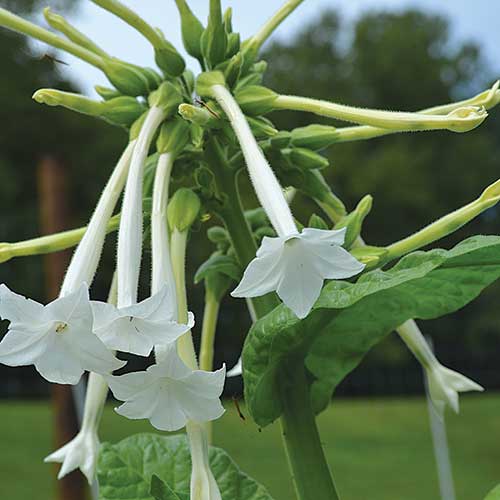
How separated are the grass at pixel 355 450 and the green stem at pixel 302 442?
4.96 metres

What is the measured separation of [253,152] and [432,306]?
168mm

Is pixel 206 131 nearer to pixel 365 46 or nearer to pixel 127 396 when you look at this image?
pixel 127 396

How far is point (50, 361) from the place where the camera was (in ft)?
1.75

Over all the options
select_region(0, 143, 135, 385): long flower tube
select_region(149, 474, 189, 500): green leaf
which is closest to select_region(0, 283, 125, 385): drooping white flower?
select_region(0, 143, 135, 385): long flower tube

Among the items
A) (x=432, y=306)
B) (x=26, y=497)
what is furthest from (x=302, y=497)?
(x=26, y=497)

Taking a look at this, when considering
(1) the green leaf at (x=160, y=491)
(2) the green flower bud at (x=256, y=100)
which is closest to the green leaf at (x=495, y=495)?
(1) the green leaf at (x=160, y=491)

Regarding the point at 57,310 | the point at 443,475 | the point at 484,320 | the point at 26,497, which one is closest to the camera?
the point at 57,310

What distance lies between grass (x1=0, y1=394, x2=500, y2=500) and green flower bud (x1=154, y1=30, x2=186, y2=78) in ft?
16.4

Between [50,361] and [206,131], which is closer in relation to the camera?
[50,361]

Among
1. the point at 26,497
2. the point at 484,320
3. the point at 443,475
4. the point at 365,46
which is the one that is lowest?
the point at 443,475

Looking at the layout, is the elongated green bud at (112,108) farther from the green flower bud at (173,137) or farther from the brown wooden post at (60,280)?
the brown wooden post at (60,280)

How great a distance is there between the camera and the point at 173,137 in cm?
68

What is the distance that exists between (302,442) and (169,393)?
15cm

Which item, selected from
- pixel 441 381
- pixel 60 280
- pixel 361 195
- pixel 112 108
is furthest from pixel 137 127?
pixel 361 195
